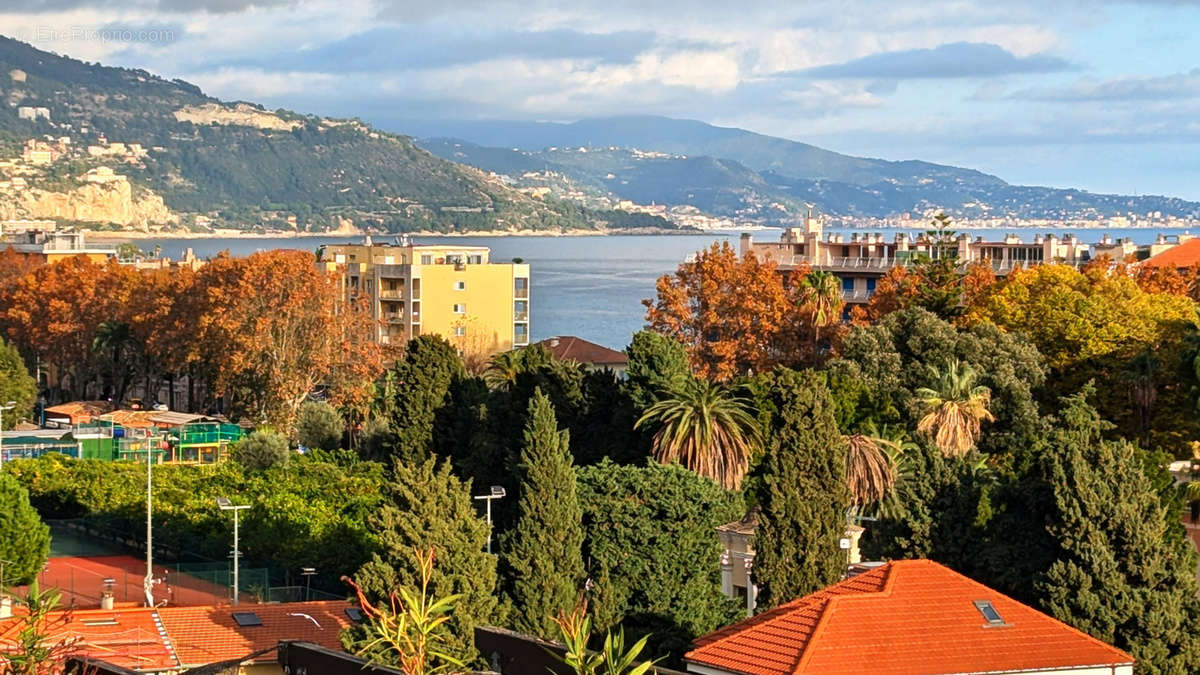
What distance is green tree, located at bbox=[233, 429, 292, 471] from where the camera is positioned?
210ft

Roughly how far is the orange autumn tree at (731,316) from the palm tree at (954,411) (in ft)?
61.7

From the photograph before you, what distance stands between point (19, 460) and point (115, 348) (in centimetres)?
3165

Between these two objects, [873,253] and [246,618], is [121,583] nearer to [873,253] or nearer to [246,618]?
[246,618]

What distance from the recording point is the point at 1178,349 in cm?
5347

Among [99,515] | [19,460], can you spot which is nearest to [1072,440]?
[99,515]

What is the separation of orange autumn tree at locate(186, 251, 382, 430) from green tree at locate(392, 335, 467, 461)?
1079 inches

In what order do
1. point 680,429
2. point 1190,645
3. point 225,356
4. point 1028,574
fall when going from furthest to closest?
point 225,356, point 680,429, point 1028,574, point 1190,645

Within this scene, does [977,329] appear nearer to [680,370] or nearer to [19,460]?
[680,370]

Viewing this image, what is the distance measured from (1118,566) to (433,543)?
1134 centimetres

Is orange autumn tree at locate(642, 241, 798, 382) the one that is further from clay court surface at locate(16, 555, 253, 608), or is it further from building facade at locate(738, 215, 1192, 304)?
clay court surface at locate(16, 555, 253, 608)

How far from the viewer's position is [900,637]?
2673 cm

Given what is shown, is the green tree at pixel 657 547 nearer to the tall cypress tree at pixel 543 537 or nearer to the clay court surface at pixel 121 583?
the tall cypress tree at pixel 543 537

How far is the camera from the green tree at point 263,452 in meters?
64.1

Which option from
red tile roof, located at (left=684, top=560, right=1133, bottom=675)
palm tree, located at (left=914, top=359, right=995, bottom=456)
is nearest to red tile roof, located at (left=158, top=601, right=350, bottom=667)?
red tile roof, located at (left=684, top=560, right=1133, bottom=675)
